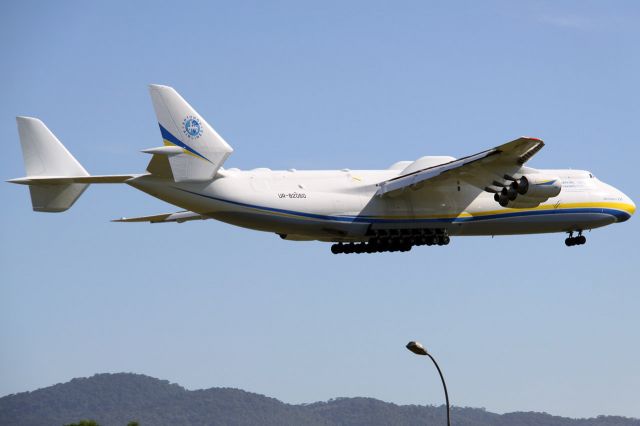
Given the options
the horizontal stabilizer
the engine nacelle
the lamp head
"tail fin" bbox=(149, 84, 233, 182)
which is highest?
the engine nacelle

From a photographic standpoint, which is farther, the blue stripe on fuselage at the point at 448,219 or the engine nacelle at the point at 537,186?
the engine nacelle at the point at 537,186

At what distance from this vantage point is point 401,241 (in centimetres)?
3688

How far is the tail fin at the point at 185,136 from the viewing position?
32.0 metres

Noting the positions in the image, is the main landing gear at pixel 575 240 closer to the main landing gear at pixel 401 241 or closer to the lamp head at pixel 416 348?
the main landing gear at pixel 401 241

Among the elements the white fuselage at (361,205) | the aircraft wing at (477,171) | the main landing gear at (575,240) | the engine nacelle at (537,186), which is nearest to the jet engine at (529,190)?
the engine nacelle at (537,186)

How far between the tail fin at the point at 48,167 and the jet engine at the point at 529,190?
1283 centimetres

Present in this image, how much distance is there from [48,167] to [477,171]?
43.0ft

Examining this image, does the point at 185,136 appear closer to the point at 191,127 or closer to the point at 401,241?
the point at 191,127

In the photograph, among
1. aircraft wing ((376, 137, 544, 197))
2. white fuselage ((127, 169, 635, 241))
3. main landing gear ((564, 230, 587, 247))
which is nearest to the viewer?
white fuselage ((127, 169, 635, 241))

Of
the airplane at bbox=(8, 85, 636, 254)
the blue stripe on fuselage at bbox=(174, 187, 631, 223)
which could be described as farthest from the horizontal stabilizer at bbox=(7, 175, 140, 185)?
the blue stripe on fuselage at bbox=(174, 187, 631, 223)

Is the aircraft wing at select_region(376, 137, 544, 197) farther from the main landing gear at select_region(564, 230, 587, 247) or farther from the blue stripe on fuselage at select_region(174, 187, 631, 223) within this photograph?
the main landing gear at select_region(564, 230, 587, 247)

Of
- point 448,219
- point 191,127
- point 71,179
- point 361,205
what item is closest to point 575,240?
point 448,219

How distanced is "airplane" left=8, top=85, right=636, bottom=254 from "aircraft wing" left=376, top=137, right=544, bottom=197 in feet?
0.14

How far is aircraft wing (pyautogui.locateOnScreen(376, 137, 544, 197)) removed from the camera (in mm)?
34312
